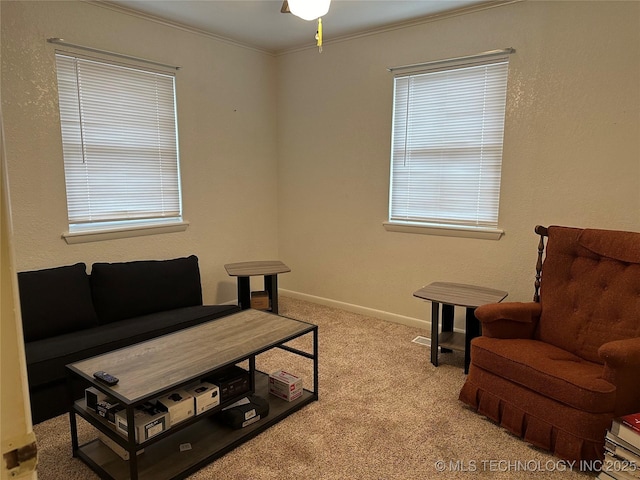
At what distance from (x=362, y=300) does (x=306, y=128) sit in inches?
73.4

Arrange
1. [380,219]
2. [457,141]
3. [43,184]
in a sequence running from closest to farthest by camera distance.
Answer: [43,184], [457,141], [380,219]

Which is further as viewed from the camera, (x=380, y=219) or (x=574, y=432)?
(x=380, y=219)

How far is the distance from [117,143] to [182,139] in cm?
58

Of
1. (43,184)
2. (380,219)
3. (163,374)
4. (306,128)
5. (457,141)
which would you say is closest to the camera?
(163,374)

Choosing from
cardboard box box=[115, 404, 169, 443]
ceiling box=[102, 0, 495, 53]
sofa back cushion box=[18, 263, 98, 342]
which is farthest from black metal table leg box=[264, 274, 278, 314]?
ceiling box=[102, 0, 495, 53]

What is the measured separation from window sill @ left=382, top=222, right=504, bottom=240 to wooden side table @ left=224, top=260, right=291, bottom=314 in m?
1.07

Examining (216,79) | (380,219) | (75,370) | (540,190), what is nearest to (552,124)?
(540,190)

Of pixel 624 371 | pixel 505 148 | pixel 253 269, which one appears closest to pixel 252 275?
pixel 253 269

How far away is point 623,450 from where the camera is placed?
1830mm

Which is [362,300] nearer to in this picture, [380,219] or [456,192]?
[380,219]

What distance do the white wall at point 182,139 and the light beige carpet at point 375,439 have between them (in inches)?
55.6

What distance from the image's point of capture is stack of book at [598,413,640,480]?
5.87ft

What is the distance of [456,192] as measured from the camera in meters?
3.54

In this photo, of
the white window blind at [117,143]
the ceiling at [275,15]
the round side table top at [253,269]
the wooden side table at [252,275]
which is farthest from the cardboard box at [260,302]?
the ceiling at [275,15]
